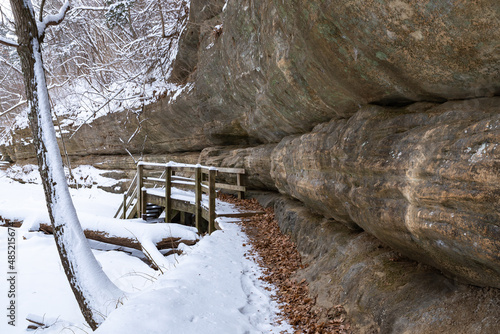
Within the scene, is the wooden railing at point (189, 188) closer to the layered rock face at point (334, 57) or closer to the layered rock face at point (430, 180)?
the layered rock face at point (334, 57)

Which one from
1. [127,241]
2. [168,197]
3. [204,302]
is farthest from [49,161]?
[168,197]

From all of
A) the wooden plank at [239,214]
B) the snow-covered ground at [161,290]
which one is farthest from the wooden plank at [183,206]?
the snow-covered ground at [161,290]

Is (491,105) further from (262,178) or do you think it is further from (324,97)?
(262,178)

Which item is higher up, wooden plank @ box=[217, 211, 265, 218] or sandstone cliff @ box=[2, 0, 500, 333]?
sandstone cliff @ box=[2, 0, 500, 333]

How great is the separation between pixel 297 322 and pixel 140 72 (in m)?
16.2

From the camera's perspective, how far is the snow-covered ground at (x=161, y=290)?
328cm

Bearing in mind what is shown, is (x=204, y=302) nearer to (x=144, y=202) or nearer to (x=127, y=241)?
(x=127, y=241)

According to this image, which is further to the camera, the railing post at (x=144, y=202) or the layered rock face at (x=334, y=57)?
the railing post at (x=144, y=202)

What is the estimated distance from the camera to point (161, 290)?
372 centimetres

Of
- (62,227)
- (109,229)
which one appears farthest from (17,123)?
(62,227)

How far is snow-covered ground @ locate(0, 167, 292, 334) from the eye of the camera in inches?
129

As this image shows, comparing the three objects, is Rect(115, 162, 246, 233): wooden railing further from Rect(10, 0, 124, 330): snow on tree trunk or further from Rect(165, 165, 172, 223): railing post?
Rect(10, 0, 124, 330): snow on tree trunk

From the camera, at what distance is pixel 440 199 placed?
272cm

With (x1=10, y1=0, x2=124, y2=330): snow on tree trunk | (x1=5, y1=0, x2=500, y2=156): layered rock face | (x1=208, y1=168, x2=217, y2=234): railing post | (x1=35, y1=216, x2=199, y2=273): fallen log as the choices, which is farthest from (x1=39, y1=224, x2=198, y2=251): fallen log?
(x1=5, y1=0, x2=500, y2=156): layered rock face
